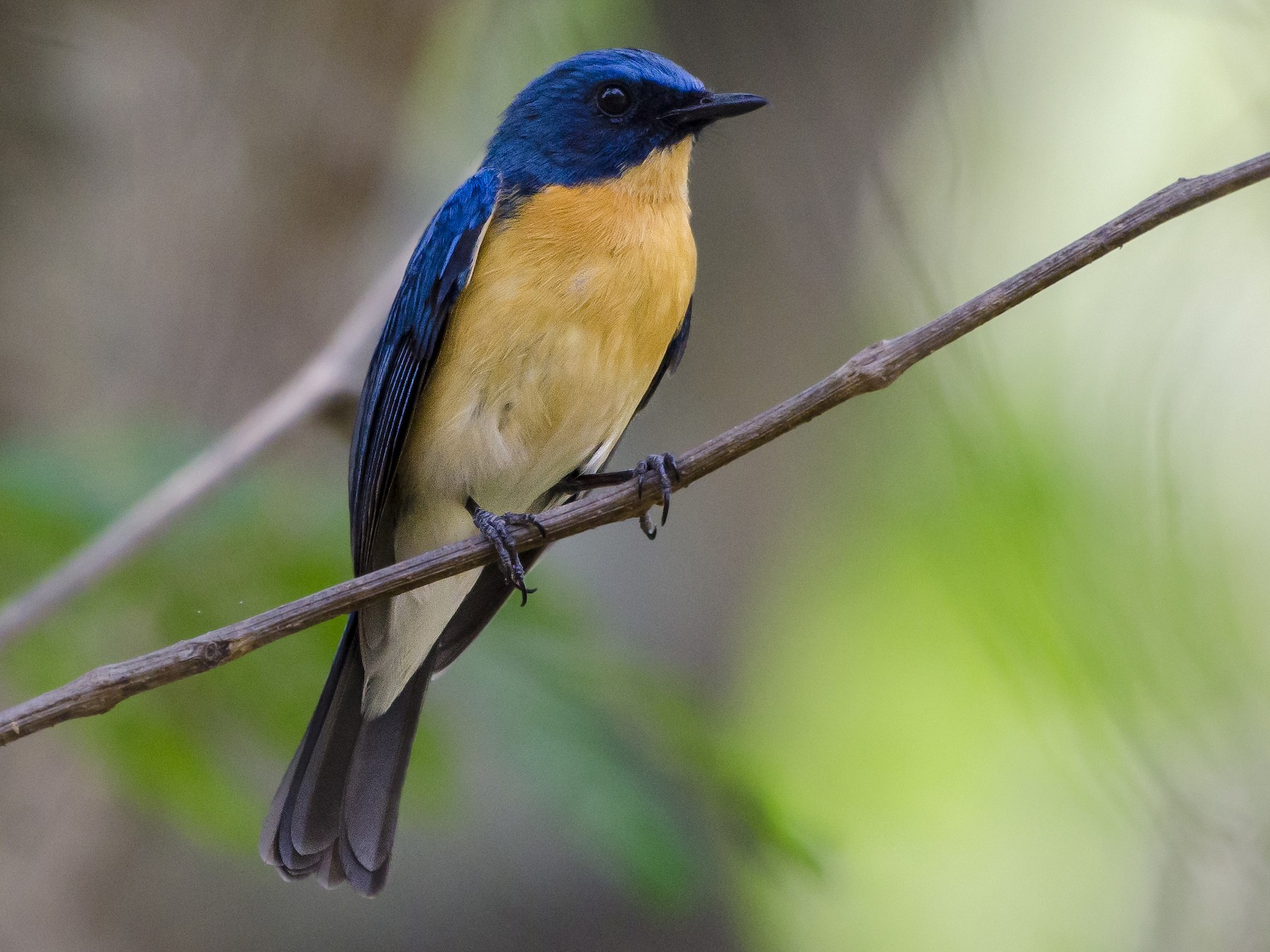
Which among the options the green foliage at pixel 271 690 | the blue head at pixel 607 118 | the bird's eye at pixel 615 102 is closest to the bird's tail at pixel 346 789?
the green foliage at pixel 271 690

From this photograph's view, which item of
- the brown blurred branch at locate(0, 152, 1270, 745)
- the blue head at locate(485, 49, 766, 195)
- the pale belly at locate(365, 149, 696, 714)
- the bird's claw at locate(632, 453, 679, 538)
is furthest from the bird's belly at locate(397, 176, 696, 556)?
the brown blurred branch at locate(0, 152, 1270, 745)

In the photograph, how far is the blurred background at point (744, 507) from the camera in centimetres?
309

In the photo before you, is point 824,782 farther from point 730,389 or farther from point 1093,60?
point 1093,60

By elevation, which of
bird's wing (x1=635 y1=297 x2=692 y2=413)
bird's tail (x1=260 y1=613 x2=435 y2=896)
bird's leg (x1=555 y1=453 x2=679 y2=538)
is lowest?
bird's tail (x1=260 y1=613 x2=435 y2=896)

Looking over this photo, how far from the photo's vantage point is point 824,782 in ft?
16.8

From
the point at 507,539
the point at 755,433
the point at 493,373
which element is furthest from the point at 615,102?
the point at 755,433

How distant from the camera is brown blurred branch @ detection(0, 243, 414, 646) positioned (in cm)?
278

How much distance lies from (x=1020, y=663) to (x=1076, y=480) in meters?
0.54

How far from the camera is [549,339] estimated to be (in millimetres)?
3342

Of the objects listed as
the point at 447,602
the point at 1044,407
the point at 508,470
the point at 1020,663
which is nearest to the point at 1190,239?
the point at 1044,407

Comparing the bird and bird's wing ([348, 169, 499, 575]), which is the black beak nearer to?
the bird

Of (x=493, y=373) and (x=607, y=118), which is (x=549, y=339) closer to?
(x=493, y=373)

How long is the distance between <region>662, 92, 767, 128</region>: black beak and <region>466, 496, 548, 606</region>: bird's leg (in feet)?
4.32

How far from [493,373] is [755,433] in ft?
4.01
